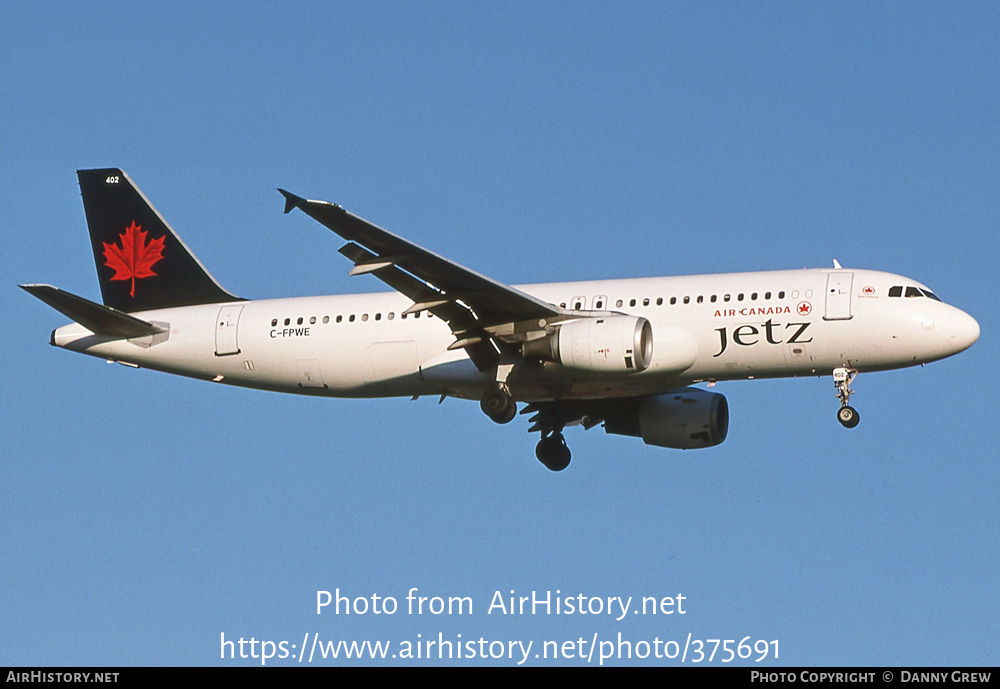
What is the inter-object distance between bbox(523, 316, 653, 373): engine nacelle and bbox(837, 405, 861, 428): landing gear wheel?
4943 mm

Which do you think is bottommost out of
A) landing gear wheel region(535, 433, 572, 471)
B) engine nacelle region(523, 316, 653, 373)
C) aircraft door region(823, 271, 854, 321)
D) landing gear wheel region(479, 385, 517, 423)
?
landing gear wheel region(535, 433, 572, 471)

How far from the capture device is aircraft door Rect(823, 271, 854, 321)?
122 feet

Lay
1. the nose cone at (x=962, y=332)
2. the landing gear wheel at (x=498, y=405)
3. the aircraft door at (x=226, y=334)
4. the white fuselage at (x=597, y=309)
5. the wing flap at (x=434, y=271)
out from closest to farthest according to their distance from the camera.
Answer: the wing flap at (x=434, y=271) < the nose cone at (x=962, y=332) < the white fuselage at (x=597, y=309) < the landing gear wheel at (x=498, y=405) < the aircraft door at (x=226, y=334)

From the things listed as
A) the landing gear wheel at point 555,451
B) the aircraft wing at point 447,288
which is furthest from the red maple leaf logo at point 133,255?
the landing gear wheel at point 555,451

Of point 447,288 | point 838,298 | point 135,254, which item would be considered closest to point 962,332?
point 838,298

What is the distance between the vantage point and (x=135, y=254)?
143 ft

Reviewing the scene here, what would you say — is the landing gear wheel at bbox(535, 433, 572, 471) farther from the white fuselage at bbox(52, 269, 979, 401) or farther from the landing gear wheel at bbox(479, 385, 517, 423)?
the landing gear wheel at bbox(479, 385, 517, 423)

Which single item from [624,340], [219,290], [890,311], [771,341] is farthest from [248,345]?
[890,311]

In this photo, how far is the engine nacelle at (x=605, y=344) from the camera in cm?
3653

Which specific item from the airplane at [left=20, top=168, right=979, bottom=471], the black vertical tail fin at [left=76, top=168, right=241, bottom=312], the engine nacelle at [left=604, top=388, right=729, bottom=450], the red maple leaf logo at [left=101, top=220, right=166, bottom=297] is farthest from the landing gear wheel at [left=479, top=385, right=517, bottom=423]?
the red maple leaf logo at [left=101, top=220, right=166, bottom=297]

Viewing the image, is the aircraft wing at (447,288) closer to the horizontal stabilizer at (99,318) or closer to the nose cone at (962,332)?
the horizontal stabilizer at (99,318)

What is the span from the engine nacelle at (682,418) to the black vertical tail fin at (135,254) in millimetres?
12061
